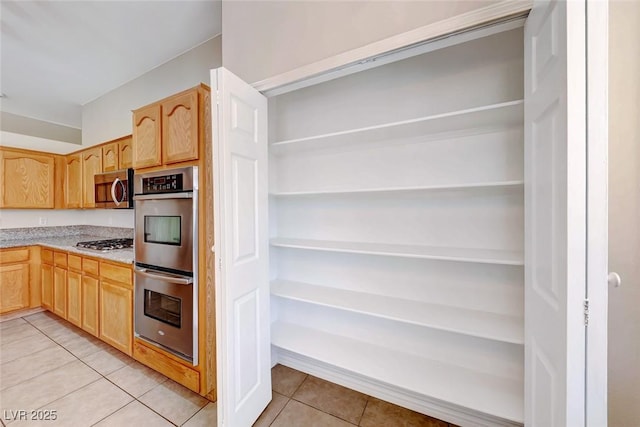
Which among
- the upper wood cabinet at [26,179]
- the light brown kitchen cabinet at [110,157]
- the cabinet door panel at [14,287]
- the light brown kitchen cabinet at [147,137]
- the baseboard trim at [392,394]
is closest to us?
the baseboard trim at [392,394]

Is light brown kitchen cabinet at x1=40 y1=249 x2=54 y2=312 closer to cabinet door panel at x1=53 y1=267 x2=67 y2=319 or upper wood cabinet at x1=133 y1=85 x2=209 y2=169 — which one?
cabinet door panel at x1=53 y1=267 x2=67 y2=319

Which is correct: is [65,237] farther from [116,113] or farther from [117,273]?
[117,273]

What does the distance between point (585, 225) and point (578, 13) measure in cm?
57

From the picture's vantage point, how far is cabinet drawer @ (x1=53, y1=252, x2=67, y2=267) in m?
2.83

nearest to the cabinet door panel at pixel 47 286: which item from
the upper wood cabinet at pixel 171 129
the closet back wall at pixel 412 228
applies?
the upper wood cabinet at pixel 171 129

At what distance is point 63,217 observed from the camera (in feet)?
12.5

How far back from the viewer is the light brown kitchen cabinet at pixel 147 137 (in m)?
1.92

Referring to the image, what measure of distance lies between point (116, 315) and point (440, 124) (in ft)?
9.96

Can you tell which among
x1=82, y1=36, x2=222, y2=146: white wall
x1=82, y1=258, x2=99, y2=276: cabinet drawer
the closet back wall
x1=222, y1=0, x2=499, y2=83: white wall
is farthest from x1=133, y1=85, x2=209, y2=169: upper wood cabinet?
x1=82, y1=258, x2=99, y2=276: cabinet drawer

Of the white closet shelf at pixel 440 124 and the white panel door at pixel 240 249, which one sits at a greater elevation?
the white closet shelf at pixel 440 124

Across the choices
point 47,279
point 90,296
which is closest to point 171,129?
point 90,296

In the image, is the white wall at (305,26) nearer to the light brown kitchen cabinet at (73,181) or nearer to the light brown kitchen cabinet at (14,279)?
the light brown kitchen cabinet at (73,181)

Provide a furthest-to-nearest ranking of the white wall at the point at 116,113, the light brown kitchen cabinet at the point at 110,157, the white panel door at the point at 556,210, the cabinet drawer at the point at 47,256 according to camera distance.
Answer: the cabinet drawer at the point at 47,256, the light brown kitchen cabinet at the point at 110,157, the white wall at the point at 116,113, the white panel door at the point at 556,210

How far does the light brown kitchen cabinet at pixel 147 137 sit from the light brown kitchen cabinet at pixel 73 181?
209 centimetres
